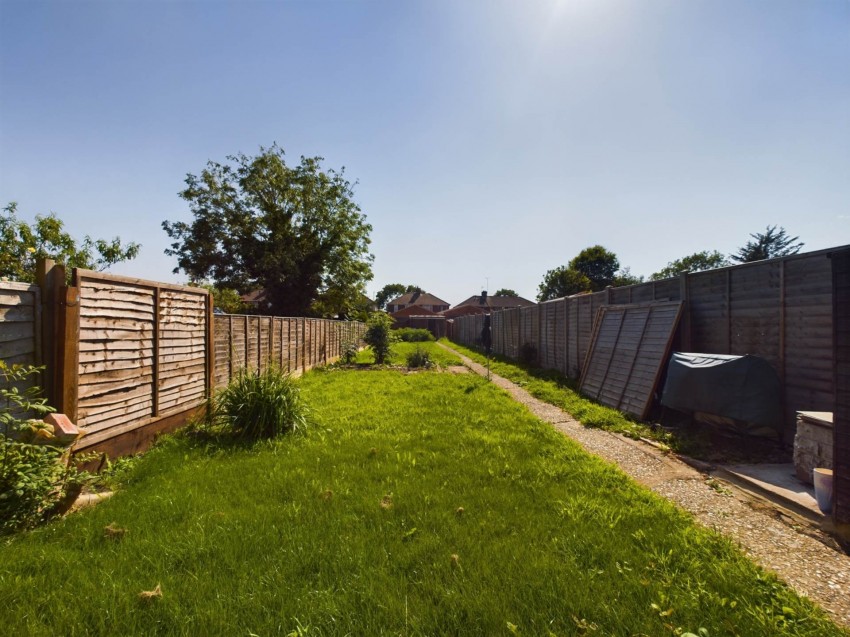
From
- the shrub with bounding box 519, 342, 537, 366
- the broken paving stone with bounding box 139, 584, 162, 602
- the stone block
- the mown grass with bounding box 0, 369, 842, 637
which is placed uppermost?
the stone block

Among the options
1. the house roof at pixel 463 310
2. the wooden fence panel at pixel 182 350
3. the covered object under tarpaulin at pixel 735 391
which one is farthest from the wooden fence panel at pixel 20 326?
the house roof at pixel 463 310

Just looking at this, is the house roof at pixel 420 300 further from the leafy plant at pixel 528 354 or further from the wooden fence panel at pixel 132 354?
the wooden fence panel at pixel 132 354

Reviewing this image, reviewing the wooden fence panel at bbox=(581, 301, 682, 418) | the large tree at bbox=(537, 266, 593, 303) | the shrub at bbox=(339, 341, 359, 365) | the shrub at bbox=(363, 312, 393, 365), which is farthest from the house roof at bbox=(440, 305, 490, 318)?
the wooden fence panel at bbox=(581, 301, 682, 418)

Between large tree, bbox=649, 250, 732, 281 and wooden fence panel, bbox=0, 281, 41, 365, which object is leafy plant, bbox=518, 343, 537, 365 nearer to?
wooden fence panel, bbox=0, 281, 41, 365

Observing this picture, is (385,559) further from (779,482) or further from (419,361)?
(419,361)

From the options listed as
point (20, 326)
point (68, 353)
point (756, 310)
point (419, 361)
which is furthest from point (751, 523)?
point (419, 361)

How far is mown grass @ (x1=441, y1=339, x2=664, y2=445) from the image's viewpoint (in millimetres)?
5908

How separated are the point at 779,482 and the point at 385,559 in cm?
425

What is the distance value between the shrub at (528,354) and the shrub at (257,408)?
36.8 feet

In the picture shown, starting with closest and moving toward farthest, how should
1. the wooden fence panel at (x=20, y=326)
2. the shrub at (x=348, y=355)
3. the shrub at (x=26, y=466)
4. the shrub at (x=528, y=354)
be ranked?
the shrub at (x=26, y=466) → the wooden fence panel at (x=20, y=326) → the shrub at (x=528, y=354) → the shrub at (x=348, y=355)

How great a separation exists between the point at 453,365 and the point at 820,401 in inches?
465

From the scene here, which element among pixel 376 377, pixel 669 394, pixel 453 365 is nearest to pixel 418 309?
pixel 453 365

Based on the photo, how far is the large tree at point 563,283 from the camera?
176 feet

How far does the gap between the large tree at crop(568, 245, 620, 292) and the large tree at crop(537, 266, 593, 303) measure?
1.85 metres
